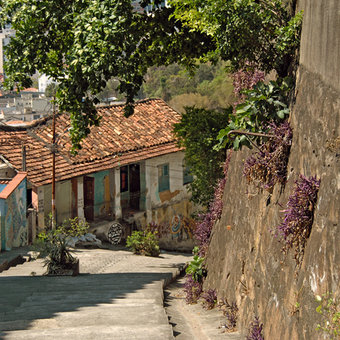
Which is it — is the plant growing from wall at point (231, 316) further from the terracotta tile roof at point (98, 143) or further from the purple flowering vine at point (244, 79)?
the terracotta tile roof at point (98, 143)

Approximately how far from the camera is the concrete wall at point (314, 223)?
594 centimetres

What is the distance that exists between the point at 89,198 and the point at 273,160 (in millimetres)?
20145

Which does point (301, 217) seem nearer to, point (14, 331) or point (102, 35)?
point (14, 331)

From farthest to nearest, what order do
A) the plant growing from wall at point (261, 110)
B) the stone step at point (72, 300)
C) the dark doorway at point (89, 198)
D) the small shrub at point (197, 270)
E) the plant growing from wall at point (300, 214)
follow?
1. the dark doorway at point (89, 198)
2. the small shrub at point (197, 270)
3. the stone step at point (72, 300)
4. the plant growing from wall at point (261, 110)
5. the plant growing from wall at point (300, 214)

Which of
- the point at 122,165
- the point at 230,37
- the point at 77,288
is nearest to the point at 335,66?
the point at 230,37

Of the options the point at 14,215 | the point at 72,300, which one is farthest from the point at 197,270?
the point at 14,215

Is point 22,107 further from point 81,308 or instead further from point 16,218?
point 81,308

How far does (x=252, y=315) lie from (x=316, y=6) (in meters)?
4.17

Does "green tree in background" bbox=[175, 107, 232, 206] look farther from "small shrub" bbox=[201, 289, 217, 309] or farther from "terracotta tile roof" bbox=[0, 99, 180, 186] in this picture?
"small shrub" bbox=[201, 289, 217, 309]

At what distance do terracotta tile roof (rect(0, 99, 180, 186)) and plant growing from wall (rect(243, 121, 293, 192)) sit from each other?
1643cm

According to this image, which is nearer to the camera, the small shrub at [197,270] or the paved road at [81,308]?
the paved road at [81,308]

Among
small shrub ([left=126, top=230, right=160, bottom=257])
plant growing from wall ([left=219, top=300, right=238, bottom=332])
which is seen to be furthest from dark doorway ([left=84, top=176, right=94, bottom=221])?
plant growing from wall ([left=219, top=300, right=238, bottom=332])

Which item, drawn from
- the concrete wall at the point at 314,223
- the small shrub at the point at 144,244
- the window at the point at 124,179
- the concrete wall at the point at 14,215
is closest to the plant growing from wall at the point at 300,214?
the concrete wall at the point at 314,223

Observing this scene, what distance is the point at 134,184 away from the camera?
98.6 ft
